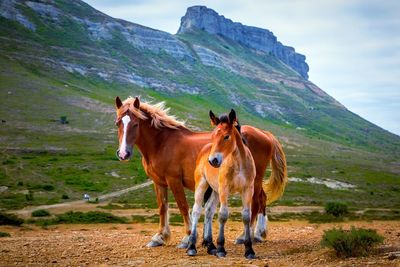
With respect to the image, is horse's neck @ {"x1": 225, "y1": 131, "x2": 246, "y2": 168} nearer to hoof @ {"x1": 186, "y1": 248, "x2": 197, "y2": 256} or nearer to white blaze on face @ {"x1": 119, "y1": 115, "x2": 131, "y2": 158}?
hoof @ {"x1": 186, "y1": 248, "x2": 197, "y2": 256}

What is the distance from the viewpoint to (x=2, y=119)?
291 feet

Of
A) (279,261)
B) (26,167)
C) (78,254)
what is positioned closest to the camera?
(279,261)

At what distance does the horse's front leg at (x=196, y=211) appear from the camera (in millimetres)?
10125

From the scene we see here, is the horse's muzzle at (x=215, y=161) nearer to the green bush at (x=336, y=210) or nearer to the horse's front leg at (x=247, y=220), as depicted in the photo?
the horse's front leg at (x=247, y=220)

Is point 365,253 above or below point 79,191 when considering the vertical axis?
above

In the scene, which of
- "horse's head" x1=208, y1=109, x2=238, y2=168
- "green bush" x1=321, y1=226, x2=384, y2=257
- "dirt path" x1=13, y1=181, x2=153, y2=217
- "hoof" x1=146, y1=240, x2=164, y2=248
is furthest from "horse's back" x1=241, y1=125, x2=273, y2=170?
"dirt path" x1=13, y1=181, x2=153, y2=217

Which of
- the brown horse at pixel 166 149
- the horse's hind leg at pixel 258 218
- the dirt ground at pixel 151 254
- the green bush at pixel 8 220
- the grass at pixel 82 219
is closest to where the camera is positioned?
the dirt ground at pixel 151 254

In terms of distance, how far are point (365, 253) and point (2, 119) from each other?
92.1 metres

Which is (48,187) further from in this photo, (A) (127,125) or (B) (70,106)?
(B) (70,106)

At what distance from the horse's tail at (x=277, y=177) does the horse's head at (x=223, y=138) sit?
443 cm

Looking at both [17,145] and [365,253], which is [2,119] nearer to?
[17,145]

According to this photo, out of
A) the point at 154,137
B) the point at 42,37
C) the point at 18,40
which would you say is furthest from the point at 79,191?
the point at 42,37

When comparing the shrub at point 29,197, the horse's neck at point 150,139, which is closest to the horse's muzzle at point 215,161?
the horse's neck at point 150,139

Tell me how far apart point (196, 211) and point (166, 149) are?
2059 mm
